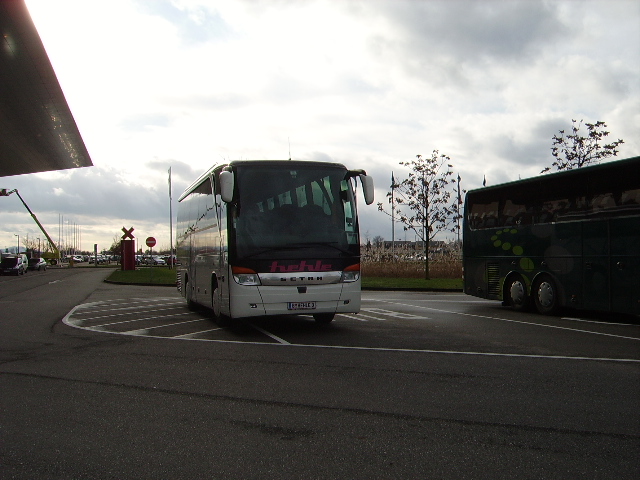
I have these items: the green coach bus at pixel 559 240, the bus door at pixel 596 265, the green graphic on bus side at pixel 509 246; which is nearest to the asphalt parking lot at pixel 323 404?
the bus door at pixel 596 265

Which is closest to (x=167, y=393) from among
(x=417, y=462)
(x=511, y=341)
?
(x=417, y=462)

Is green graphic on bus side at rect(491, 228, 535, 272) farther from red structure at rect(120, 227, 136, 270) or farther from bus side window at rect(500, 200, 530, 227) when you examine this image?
red structure at rect(120, 227, 136, 270)

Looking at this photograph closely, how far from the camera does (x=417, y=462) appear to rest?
4.38m

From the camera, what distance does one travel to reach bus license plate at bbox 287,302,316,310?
1139 centimetres

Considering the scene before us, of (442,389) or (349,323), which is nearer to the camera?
(442,389)

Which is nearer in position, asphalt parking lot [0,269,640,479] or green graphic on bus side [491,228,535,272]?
asphalt parking lot [0,269,640,479]

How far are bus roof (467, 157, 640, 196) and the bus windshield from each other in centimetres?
517

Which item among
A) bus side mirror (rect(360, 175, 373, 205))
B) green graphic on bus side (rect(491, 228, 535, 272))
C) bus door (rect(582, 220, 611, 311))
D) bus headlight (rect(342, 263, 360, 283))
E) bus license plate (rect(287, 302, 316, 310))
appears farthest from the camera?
green graphic on bus side (rect(491, 228, 535, 272))

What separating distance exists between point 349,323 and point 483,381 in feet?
21.5

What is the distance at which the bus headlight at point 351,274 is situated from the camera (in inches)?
466

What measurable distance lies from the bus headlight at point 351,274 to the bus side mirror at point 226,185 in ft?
7.98

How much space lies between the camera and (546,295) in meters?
15.0

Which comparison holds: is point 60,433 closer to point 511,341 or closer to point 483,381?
point 483,381

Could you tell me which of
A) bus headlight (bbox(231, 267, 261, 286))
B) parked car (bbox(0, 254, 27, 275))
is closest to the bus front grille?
bus headlight (bbox(231, 267, 261, 286))
